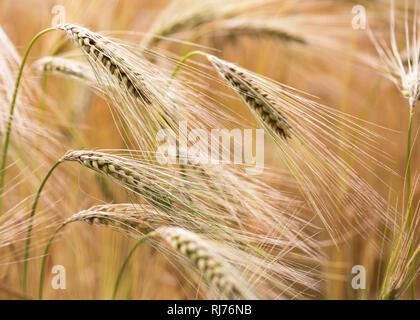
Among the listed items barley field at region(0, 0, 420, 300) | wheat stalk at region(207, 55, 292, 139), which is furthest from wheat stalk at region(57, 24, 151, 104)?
wheat stalk at region(207, 55, 292, 139)

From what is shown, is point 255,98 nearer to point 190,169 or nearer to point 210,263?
point 190,169

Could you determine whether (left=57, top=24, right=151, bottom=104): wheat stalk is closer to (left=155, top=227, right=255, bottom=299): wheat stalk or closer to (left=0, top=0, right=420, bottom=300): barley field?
(left=0, top=0, right=420, bottom=300): barley field

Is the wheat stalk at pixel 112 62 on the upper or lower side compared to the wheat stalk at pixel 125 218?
upper

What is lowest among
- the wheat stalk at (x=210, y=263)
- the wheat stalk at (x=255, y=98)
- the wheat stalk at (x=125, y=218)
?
the wheat stalk at (x=210, y=263)

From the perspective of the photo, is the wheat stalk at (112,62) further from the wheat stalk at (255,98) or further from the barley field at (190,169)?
the wheat stalk at (255,98)

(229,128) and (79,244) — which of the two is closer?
(229,128)

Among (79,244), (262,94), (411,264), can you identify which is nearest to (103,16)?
(79,244)

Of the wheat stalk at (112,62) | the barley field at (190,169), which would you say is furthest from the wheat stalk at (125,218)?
the wheat stalk at (112,62)

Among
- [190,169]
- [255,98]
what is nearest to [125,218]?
[190,169]

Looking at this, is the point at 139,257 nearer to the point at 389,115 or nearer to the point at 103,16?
the point at 103,16
